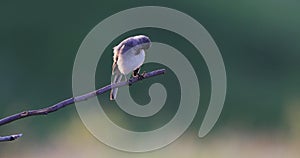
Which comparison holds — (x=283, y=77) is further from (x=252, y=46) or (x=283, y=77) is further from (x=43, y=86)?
(x=43, y=86)

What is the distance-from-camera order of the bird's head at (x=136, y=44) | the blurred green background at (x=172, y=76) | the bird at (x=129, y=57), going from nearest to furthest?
the bird's head at (x=136, y=44) → the bird at (x=129, y=57) → the blurred green background at (x=172, y=76)

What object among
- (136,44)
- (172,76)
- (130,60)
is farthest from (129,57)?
(172,76)

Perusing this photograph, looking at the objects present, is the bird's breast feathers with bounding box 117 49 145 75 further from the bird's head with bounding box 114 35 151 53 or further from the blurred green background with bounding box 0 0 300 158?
the blurred green background with bounding box 0 0 300 158

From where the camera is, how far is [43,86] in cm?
805

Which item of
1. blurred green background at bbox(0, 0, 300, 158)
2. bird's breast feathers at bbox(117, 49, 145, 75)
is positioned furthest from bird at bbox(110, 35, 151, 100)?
blurred green background at bbox(0, 0, 300, 158)

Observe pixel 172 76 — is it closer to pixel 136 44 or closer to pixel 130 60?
pixel 130 60

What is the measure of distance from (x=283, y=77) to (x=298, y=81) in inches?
15.4

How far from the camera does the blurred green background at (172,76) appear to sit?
6141mm

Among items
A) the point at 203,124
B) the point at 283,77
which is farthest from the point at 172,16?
the point at 203,124

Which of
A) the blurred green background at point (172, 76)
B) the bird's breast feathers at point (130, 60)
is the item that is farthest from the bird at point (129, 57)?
the blurred green background at point (172, 76)

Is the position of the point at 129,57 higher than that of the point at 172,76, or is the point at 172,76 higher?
the point at 172,76

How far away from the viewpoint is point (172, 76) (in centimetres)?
820

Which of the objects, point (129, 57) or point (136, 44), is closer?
point (136, 44)

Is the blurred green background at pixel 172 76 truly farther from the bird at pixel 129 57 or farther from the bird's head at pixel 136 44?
the bird's head at pixel 136 44
